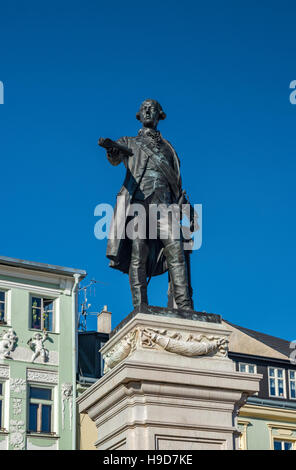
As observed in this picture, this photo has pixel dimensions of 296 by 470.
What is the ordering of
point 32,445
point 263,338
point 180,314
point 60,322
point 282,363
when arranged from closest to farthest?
point 180,314 → point 32,445 → point 60,322 → point 282,363 → point 263,338

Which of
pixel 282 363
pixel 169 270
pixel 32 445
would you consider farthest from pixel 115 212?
pixel 282 363

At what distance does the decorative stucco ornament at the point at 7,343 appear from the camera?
38875 mm

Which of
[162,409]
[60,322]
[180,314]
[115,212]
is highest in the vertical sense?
[60,322]

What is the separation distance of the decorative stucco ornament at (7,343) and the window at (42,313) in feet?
4.12

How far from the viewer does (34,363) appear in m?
39.7

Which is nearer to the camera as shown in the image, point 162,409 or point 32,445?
point 162,409

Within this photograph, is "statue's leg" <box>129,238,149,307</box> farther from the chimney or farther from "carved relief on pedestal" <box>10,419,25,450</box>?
the chimney

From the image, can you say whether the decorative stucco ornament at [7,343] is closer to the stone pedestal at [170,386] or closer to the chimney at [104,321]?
the chimney at [104,321]

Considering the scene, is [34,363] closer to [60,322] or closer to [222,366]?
[60,322]

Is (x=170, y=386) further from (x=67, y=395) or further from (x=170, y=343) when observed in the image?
(x=67, y=395)

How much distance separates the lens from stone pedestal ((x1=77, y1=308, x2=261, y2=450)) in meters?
11.2

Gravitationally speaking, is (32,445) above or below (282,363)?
below

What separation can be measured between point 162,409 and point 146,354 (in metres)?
0.66

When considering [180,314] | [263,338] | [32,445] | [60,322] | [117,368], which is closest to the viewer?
[117,368]
